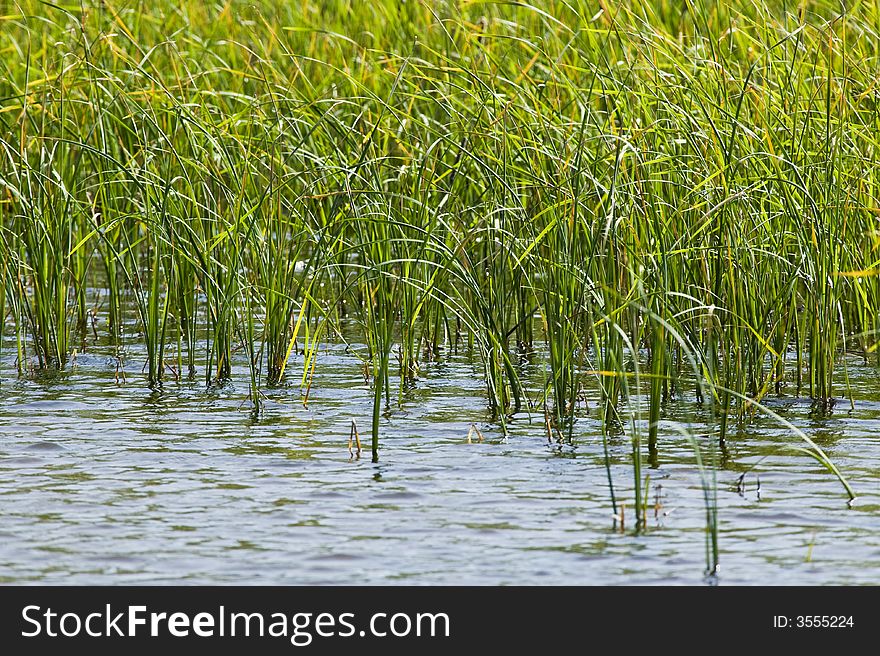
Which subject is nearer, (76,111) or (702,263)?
(702,263)

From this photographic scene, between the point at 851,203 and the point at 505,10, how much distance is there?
488 cm

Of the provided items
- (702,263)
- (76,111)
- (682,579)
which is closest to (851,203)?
(702,263)

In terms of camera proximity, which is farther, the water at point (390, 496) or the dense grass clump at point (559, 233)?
the dense grass clump at point (559, 233)

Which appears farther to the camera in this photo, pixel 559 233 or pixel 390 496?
pixel 559 233

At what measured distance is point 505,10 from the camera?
34.6ft

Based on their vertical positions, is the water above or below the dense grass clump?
below

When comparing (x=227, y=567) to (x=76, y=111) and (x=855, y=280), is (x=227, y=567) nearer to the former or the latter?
(x=855, y=280)

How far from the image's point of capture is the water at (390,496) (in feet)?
14.1

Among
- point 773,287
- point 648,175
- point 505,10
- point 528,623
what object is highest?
point 505,10

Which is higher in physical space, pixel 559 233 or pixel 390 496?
pixel 559 233

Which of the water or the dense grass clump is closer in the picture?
the water

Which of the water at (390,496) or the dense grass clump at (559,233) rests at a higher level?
the dense grass clump at (559,233)

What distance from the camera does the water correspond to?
4301mm

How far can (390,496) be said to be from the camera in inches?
195
